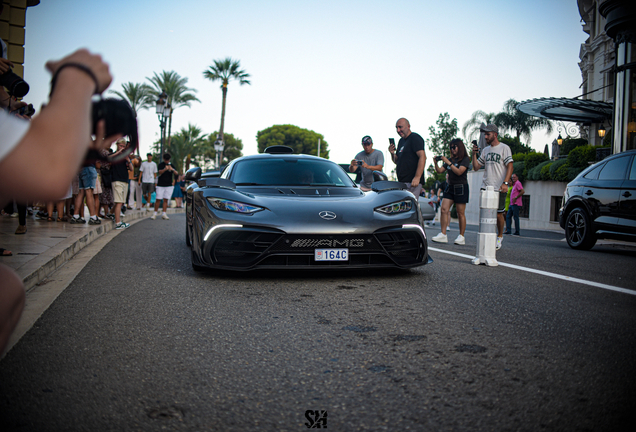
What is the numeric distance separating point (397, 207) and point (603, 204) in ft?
16.6

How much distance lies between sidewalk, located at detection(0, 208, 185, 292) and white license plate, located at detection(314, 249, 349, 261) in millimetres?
2538

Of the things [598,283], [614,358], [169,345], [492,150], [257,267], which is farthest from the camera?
[492,150]

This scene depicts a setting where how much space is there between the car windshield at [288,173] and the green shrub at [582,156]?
18.1m

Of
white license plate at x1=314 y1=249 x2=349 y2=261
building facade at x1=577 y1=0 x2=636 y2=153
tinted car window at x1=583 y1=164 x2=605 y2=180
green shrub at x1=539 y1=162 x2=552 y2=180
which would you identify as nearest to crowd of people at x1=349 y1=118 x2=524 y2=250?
tinted car window at x1=583 y1=164 x2=605 y2=180

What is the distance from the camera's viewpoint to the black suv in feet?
25.8

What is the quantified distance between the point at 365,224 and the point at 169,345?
7.74ft

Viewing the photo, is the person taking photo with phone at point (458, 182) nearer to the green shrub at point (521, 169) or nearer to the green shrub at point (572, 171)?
the green shrub at point (572, 171)

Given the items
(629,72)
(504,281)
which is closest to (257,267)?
(504,281)

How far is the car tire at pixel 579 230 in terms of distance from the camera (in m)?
8.59

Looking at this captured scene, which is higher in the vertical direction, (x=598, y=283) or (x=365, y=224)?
(x=365, y=224)

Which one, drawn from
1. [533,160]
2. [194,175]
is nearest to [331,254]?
[194,175]

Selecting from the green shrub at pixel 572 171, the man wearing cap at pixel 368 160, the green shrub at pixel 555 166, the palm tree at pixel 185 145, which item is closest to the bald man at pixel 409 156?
the man wearing cap at pixel 368 160

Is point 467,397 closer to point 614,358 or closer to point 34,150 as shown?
point 614,358

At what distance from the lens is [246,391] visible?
220cm
